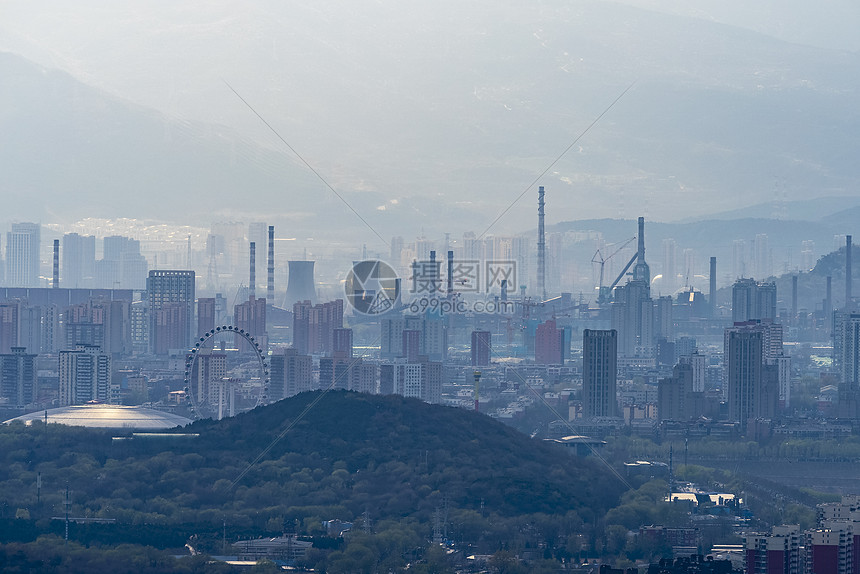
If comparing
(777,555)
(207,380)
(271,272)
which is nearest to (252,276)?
(271,272)

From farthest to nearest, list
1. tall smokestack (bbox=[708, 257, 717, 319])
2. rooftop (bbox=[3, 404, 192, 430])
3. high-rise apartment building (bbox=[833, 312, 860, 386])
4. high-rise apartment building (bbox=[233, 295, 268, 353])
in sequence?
tall smokestack (bbox=[708, 257, 717, 319]) → high-rise apartment building (bbox=[233, 295, 268, 353]) → high-rise apartment building (bbox=[833, 312, 860, 386]) → rooftop (bbox=[3, 404, 192, 430])

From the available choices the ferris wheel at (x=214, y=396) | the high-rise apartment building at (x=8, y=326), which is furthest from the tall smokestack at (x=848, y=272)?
the ferris wheel at (x=214, y=396)

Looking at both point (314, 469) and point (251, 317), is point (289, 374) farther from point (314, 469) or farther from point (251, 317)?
point (314, 469)

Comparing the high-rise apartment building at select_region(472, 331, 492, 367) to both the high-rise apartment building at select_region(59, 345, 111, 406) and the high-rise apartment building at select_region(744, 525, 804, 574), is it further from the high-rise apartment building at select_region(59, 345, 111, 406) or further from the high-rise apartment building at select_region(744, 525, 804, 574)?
the high-rise apartment building at select_region(744, 525, 804, 574)

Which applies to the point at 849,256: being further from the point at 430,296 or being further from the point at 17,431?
the point at 17,431

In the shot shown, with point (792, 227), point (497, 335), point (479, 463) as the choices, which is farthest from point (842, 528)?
point (792, 227)

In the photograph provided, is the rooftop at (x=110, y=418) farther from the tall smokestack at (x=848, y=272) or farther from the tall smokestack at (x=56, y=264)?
the tall smokestack at (x=848, y=272)

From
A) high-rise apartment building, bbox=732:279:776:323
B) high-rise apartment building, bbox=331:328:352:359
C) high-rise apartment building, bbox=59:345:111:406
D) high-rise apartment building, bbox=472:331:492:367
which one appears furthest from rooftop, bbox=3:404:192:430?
high-rise apartment building, bbox=732:279:776:323
